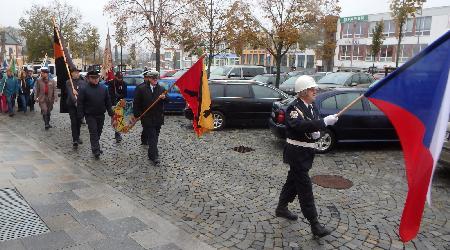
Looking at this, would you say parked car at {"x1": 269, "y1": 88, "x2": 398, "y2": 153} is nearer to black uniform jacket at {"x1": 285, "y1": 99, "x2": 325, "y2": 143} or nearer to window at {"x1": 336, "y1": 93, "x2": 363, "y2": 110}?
window at {"x1": 336, "y1": 93, "x2": 363, "y2": 110}

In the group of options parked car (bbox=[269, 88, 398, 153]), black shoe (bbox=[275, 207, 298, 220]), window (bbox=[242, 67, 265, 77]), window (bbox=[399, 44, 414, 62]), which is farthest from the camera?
window (bbox=[399, 44, 414, 62])

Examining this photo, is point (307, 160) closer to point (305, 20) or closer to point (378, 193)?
point (378, 193)

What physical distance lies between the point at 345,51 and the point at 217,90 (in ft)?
192

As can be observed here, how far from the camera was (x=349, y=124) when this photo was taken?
9.40m

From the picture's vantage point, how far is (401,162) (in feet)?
28.7

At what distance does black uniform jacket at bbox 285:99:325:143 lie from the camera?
4580 mm

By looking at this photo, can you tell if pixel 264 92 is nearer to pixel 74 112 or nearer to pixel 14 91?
pixel 74 112

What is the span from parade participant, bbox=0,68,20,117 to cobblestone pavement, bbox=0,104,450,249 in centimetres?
465

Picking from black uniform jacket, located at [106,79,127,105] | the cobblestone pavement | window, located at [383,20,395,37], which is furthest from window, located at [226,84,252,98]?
window, located at [383,20,395,37]

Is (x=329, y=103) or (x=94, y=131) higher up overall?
(x=329, y=103)

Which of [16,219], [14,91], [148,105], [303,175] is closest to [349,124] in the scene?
[148,105]

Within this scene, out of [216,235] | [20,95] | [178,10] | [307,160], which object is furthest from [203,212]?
[178,10]

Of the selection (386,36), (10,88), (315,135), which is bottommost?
(10,88)

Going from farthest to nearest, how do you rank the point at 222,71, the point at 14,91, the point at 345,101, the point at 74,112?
the point at 222,71 → the point at 14,91 → the point at 74,112 → the point at 345,101
